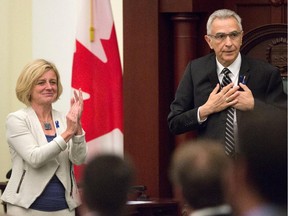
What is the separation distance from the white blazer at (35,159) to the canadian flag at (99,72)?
0.92 m

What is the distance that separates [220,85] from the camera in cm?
651

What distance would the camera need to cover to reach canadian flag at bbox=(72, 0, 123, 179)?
25.0ft

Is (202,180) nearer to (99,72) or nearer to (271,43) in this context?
(99,72)

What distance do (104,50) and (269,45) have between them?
4.45ft

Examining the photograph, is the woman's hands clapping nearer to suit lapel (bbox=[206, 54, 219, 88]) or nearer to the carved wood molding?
suit lapel (bbox=[206, 54, 219, 88])

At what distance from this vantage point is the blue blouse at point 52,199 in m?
6.52

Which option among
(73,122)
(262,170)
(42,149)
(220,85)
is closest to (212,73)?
(220,85)

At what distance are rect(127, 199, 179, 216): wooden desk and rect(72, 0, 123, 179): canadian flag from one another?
0.44m

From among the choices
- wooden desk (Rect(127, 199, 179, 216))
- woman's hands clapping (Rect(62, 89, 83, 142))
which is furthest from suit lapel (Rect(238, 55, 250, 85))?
wooden desk (Rect(127, 199, 179, 216))

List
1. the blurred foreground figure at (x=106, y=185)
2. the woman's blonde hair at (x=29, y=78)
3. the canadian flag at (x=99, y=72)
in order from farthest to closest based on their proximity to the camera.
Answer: the canadian flag at (x=99, y=72), the woman's blonde hair at (x=29, y=78), the blurred foreground figure at (x=106, y=185)

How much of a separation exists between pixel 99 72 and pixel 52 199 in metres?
1.44

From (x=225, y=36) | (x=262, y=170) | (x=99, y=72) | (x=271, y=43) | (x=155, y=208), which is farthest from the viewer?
(x=271, y=43)

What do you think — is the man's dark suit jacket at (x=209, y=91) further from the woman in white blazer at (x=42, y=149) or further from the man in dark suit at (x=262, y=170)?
the man in dark suit at (x=262, y=170)

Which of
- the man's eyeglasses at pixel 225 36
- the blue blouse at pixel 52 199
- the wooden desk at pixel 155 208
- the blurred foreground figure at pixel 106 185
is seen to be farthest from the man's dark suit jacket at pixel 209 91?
the blurred foreground figure at pixel 106 185
